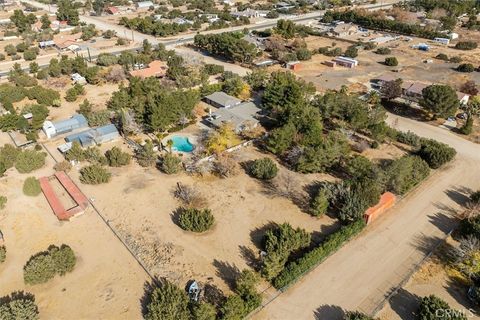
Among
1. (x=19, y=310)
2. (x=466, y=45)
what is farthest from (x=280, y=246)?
(x=466, y=45)

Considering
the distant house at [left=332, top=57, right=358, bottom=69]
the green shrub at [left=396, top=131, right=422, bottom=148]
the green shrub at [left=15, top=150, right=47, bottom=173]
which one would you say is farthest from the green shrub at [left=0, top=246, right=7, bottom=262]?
the distant house at [left=332, top=57, right=358, bottom=69]

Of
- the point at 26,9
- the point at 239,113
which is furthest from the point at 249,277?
the point at 26,9

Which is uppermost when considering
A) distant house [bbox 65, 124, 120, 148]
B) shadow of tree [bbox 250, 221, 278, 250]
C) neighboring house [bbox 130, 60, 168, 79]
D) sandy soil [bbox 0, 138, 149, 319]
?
neighboring house [bbox 130, 60, 168, 79]

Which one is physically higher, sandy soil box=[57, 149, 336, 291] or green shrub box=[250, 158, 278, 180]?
green shrub box=[250, 158, 278, 180]

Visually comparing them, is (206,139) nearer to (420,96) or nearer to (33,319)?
(33,319)

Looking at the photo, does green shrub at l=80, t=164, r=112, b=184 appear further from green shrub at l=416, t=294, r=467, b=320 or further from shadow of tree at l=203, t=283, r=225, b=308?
green shrub at l=416, t=294, r=467, b=320

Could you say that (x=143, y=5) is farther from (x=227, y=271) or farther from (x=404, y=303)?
(x=404, y=303)
